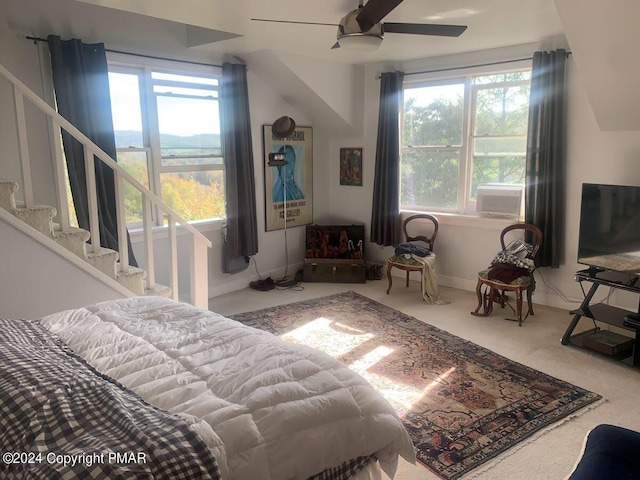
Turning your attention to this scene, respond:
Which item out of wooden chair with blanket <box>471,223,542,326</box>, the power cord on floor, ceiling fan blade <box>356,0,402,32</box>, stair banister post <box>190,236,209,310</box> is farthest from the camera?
the power cord on floor

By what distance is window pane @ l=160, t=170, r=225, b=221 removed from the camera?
15.1 feet

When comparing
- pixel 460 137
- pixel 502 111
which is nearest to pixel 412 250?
pixel 460 137

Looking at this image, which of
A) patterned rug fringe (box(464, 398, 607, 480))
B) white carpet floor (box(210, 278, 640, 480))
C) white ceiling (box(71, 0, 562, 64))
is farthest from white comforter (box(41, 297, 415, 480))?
white ceiling (box(71, 0, 562, 64))

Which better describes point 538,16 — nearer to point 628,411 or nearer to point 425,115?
point 425,115

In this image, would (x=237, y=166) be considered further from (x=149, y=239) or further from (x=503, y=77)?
(x=503, y=77)

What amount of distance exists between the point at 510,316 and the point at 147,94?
378 centimetres

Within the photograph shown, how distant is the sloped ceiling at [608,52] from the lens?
277 cm

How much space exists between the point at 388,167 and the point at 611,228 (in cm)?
233

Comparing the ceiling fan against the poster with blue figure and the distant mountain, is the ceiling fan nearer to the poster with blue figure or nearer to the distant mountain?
the distant mountain

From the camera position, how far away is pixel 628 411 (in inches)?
106

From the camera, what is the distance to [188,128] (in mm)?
4688

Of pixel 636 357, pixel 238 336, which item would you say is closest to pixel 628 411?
pixel 636 357

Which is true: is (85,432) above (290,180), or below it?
below

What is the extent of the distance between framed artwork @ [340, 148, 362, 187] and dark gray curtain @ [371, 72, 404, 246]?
0.36 meters
